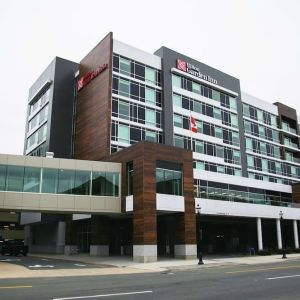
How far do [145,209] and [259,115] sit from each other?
38.3 meters

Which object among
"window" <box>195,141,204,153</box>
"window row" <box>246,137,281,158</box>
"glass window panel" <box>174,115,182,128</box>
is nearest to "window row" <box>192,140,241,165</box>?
"window" <box>195,141,204,153</box>

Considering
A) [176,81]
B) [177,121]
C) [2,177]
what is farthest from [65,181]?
[176,81]

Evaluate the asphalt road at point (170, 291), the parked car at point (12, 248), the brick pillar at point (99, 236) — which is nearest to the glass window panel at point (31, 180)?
the brick pillar at point (99, 236)

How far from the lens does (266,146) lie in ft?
212

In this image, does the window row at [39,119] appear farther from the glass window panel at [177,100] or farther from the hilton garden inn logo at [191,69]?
the hilton garden inn logo at [191,69]

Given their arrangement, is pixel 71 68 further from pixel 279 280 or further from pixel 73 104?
pixel 279 280

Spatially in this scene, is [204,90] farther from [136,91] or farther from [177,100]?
[136,91]

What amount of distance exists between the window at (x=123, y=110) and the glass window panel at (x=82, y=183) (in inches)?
456

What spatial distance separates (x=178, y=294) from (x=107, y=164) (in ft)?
84.3

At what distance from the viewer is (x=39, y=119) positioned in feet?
194

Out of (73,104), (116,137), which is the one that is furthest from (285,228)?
(73,104)

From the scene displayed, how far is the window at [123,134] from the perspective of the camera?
45138mm

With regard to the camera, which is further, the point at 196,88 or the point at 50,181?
the point at 196,88

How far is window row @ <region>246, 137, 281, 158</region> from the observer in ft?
202
